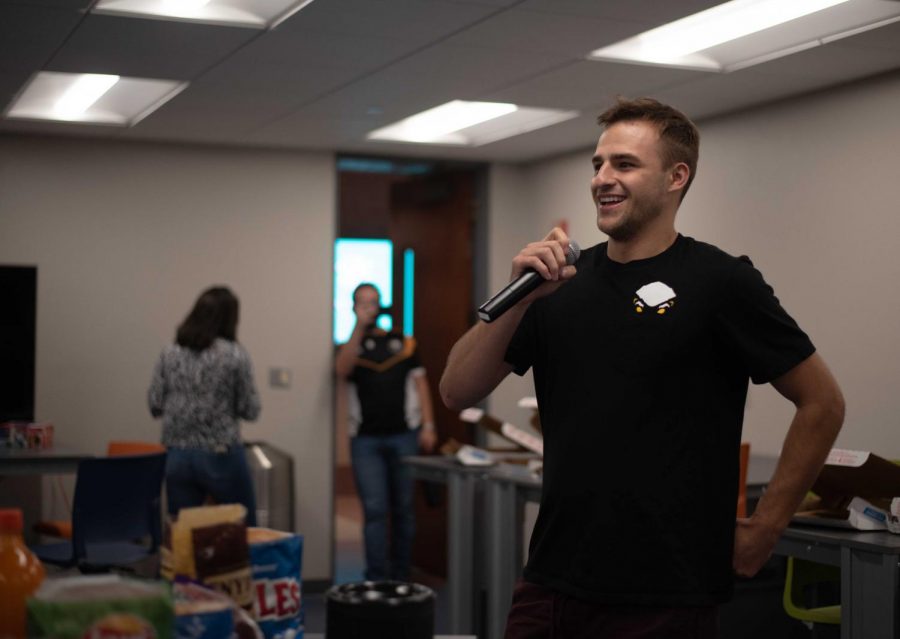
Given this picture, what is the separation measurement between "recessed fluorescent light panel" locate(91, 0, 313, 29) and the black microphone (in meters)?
2.28

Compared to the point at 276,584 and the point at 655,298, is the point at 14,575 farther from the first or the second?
the point at 655,298

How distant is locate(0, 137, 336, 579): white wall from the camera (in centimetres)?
632

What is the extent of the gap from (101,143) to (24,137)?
0.40 m

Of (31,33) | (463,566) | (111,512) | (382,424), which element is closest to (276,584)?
(31,33)

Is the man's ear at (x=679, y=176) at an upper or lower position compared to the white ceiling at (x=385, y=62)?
lower

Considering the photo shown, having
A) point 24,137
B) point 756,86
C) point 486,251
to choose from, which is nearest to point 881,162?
point 756,86

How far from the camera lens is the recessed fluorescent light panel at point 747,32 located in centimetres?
397

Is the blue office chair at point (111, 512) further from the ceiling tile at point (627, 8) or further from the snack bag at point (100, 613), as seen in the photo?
the snack bag at point (100, 613)

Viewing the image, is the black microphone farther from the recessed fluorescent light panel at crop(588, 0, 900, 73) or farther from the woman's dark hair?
the woman's dark hair

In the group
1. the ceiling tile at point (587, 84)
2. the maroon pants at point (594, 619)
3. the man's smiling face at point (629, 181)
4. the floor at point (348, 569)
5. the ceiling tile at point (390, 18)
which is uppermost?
the ceiling tile at point (587, 84)

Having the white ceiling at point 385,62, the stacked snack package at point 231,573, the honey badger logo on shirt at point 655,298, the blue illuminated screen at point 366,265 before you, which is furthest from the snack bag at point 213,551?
the blue illuminated screen at point 366,265

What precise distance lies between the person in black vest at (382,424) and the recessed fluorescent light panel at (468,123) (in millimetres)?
864

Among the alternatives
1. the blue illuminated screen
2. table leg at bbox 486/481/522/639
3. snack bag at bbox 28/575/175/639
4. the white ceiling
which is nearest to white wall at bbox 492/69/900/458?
the white ceiling

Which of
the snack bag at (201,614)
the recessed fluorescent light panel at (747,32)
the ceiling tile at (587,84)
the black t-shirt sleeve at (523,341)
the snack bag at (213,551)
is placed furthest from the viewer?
the ceiling tile at (587,84)
